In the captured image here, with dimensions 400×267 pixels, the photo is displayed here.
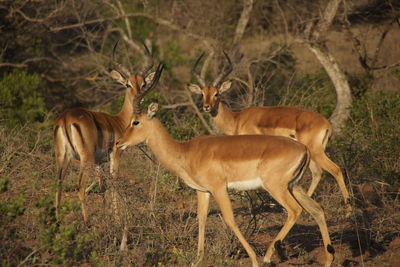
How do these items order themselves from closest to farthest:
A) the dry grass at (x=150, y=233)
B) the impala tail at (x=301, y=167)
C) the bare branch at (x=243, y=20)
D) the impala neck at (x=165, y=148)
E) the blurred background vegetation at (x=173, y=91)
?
the dry grass at (x=150, y=233) < the impala tail at (x=301, y=167) < the blurred background vegetation at (x=173, y=91) < the impala neck at (x=165, y=148) < the bare branch at (x=243, y=20)

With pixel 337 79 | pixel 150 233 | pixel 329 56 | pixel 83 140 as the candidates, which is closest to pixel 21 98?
pixel 83 140

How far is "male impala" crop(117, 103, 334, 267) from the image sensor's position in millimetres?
6172

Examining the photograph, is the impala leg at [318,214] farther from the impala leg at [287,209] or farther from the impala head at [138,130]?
the impala head at [138,130]

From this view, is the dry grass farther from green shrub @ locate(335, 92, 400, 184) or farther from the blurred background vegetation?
green shrub @ locate(335, 92, 400, 184)

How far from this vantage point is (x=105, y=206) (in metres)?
6.45

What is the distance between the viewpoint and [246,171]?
630 centimetres

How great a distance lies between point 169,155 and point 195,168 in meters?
0.43

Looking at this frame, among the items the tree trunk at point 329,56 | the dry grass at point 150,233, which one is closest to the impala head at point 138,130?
the dry grass at point 150,233

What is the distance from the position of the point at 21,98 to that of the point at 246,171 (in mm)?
8432

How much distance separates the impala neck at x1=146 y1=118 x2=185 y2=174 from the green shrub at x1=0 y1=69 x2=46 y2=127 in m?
6.23

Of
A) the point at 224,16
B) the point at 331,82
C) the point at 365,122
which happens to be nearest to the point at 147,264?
the point at 365,122

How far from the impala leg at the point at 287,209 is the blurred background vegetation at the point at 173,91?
1.82 ft

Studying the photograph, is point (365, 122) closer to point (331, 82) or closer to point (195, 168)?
point (331, 82)

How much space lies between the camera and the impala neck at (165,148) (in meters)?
6.62
